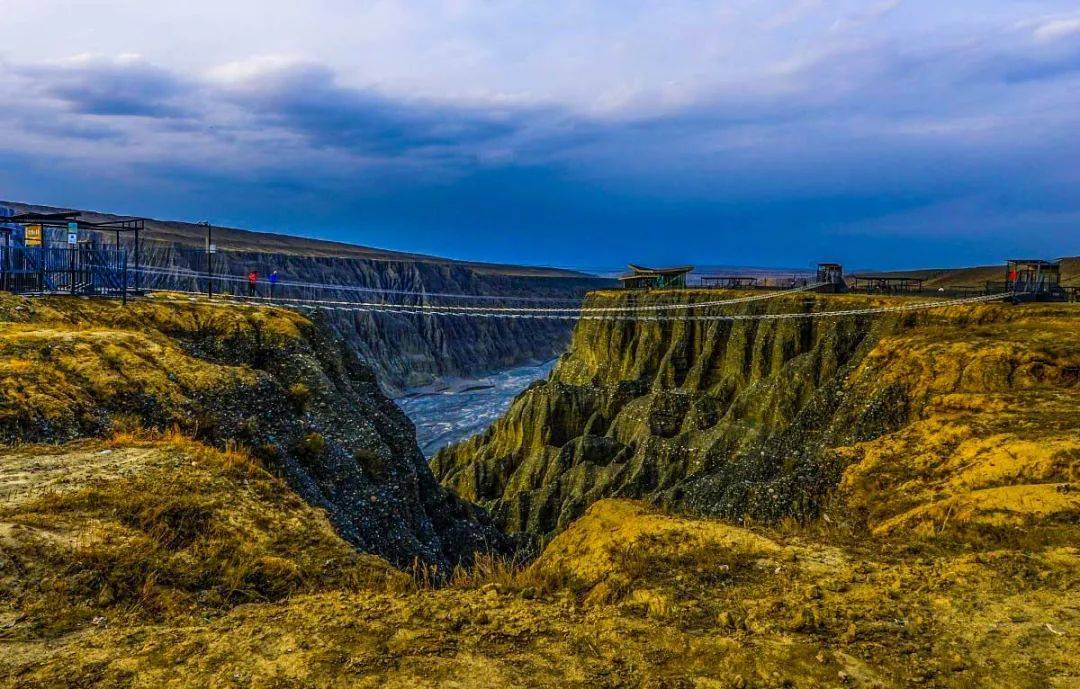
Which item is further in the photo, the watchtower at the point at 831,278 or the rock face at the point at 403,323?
the rock face at the point at 403,323

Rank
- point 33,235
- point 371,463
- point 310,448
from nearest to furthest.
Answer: point 310,448 → point 371,463 → point 33,235

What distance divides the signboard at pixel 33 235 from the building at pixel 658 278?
4965cm

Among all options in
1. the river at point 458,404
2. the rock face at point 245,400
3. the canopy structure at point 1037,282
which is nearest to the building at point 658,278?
the river at point 458,404

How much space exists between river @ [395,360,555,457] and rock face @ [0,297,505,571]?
43.8 meters

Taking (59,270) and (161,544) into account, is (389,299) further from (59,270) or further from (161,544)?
(161,544)

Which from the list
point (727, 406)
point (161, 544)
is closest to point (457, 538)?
point (161, 544)

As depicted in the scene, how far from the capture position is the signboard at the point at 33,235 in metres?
20.0

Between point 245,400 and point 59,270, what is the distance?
1097 cm

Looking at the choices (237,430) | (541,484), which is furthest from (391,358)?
(237,430)

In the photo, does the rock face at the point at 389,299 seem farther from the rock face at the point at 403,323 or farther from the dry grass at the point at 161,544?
the dry grass at the point at 161,544

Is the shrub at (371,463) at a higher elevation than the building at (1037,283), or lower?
lower

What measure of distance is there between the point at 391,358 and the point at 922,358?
286ft

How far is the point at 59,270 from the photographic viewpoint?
67.3 feet

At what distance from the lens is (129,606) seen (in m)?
6.77
